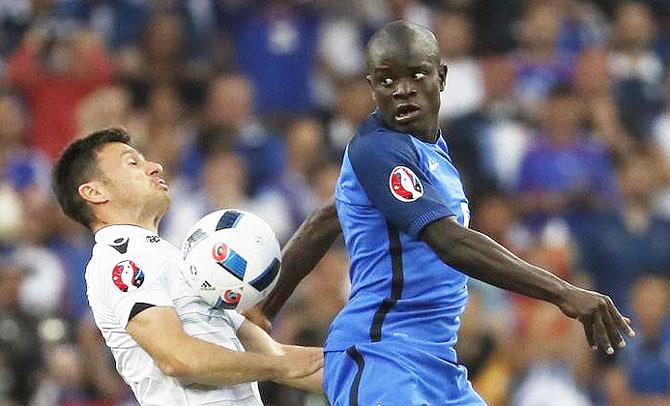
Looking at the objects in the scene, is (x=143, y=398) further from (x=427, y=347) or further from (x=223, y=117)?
(x=223, y=117)

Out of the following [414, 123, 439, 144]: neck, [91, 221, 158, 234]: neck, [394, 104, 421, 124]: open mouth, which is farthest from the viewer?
[91, 221, 158, 234]: neck

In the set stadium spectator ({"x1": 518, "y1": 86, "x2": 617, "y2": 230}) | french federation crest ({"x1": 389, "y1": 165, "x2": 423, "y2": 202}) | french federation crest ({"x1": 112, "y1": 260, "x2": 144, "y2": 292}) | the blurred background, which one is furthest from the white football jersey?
stadium spectator ({"x1": 518, "y1": 86, "x2": 617, "y2": 230})

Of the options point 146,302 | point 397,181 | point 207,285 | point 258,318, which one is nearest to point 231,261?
point 207,285

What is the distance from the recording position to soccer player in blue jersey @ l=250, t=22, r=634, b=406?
5.25 metres

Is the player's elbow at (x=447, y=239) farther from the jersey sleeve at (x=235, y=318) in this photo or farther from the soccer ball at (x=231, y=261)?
the jersey sleeve at (x=235, y=318)

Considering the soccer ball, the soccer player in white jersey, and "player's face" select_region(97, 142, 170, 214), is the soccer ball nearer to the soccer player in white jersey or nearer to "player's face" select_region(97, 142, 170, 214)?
the soccer player in white jersey

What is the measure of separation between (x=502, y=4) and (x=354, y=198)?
8.21 meters

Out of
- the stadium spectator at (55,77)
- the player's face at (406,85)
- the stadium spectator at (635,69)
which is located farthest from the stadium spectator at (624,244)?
the player's face at (406,85)

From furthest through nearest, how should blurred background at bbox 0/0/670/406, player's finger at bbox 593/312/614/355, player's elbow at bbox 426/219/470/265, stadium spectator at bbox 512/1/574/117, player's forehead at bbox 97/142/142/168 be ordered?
stadium spectator at bbox 512/1/574/117 < blurred background at bbox 0/0/670/406 < player's forehead at bbox 97/142/142/168 < player's elbow at bbox 426/219/470/265 < player's finger at bbox 593/312/614/355

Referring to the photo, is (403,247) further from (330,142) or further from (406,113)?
(330,142)

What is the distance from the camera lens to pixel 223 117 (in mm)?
12266

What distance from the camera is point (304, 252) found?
6176mm

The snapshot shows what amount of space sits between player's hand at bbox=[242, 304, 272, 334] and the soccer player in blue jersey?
2.30 feet

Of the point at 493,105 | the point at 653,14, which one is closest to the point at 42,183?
the point at 493,105
